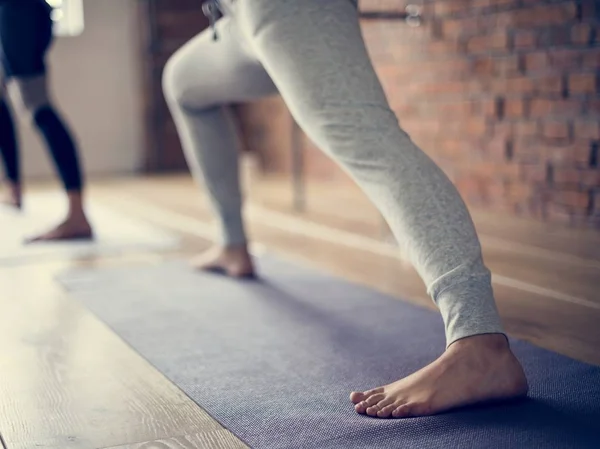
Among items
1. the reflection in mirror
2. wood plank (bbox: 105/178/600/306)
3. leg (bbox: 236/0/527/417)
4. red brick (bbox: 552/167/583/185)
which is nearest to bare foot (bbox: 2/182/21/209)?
wood plank (bbox: 105/178/600/306)

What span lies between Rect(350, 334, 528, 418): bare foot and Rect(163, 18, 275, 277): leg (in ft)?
1.96

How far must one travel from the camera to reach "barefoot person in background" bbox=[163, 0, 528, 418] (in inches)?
39.4

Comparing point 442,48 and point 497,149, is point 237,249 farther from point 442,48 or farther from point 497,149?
point 442,48

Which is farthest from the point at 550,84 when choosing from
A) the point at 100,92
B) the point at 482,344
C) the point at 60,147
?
the point at 100,92

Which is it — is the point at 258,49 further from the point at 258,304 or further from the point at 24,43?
the point at 24,43

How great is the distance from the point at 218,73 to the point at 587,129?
4.55 feet

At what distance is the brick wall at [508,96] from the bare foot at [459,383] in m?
1.62

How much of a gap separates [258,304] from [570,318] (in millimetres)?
569

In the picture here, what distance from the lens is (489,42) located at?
9.14 feet

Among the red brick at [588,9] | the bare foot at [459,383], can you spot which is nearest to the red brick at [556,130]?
the red brick at [588,9]

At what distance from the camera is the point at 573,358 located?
1221mm

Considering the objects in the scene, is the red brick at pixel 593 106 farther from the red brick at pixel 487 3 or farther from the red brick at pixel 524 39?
the red brick at pixel 487 3

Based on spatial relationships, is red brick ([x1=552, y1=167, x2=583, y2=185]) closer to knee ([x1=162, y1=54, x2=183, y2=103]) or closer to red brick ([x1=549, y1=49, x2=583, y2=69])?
red brick ([x1=549, y1=49, x2=583, y2=69])

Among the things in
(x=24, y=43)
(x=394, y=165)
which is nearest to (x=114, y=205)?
(x=24, y=43)
